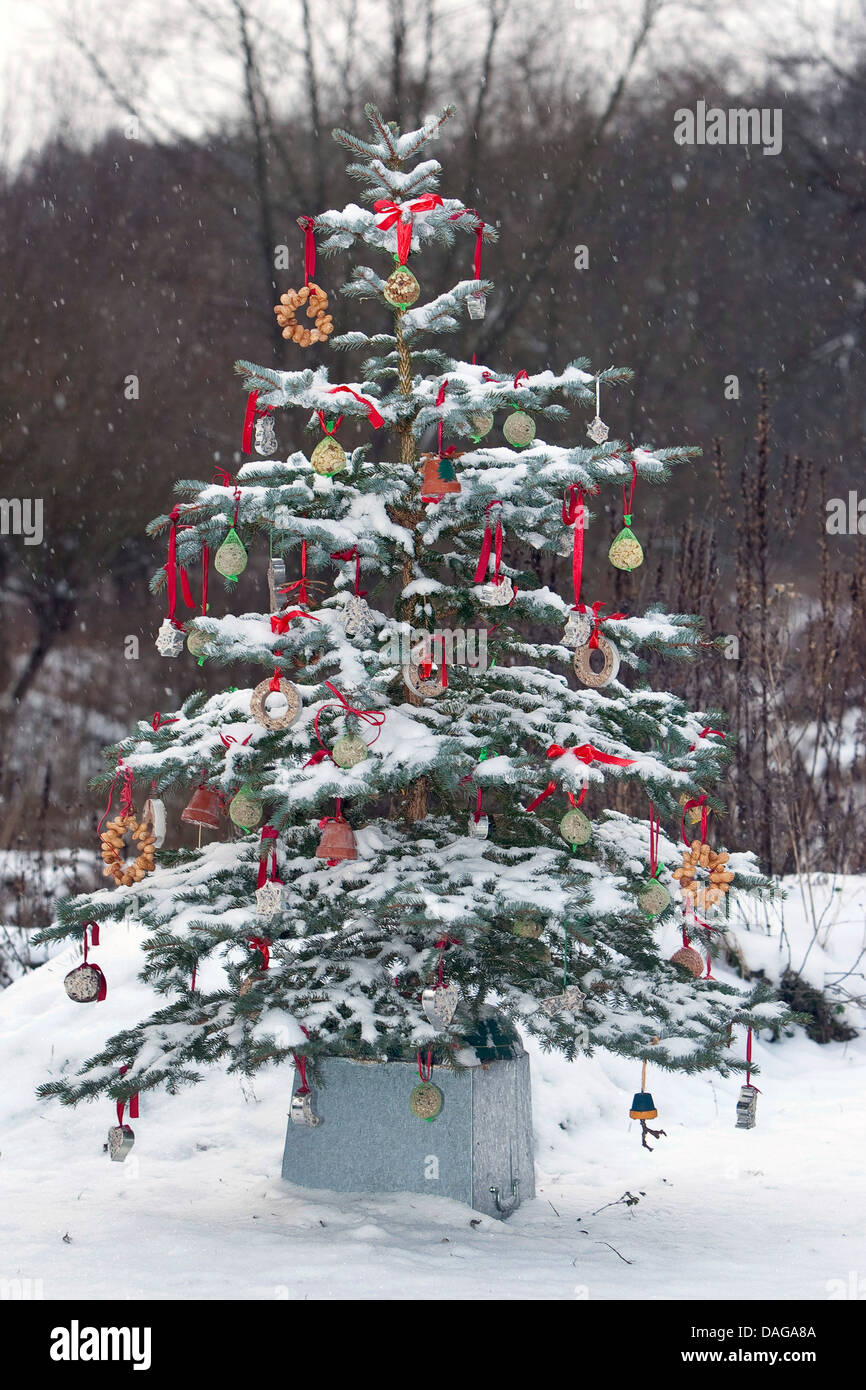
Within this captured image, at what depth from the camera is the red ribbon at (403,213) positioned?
3.62 m

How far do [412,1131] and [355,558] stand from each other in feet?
5.34

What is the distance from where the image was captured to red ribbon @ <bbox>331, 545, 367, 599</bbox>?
3463mm

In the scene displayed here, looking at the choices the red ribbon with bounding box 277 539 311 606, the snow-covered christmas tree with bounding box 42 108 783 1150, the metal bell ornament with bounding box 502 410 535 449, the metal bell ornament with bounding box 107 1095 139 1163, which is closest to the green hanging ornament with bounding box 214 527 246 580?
the snow-covered christmas tree with bounding box 42 108 783 1150

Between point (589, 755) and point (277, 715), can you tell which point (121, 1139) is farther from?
point (589, 755)

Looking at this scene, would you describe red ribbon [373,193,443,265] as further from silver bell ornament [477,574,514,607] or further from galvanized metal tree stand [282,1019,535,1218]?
galvanized metal tree stand [282,1019,535,1218]

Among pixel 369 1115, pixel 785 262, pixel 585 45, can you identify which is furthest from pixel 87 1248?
pixel 785 262

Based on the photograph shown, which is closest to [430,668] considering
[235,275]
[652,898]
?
[652,898]

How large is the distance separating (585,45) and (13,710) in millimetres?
8250

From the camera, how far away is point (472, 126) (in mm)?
12133

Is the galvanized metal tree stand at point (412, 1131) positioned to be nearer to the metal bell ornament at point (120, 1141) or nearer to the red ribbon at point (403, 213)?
the metal bell ornament at point (120, 1141)

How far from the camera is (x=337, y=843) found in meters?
3.35

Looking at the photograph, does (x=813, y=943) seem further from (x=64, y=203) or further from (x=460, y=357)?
(x=64, y=203)

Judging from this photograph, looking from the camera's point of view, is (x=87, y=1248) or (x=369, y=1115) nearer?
(x=87, y=1248)

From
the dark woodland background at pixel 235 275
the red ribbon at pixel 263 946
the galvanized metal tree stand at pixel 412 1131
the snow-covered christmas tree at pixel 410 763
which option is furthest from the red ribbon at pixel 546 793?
the dark woodland background at pixel 235 275
